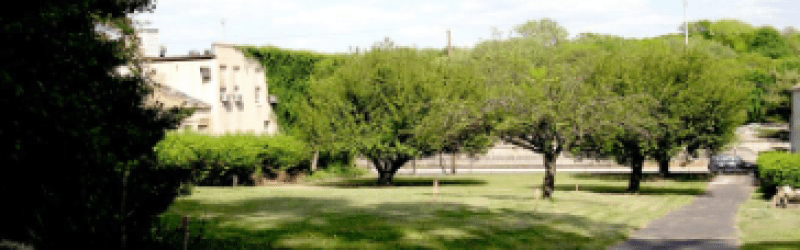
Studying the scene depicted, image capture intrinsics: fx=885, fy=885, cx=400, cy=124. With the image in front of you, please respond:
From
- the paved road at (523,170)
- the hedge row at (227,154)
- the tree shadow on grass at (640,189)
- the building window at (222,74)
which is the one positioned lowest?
the paved road at (523,170)

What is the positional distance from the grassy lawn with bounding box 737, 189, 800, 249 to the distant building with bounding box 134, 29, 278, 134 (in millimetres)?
28780

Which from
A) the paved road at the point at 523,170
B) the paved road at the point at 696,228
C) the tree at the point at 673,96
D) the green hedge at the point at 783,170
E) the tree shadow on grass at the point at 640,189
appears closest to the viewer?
the paved road at the point at 696,228

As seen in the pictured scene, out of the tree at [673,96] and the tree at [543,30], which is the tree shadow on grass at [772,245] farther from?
the tree at [543,30]

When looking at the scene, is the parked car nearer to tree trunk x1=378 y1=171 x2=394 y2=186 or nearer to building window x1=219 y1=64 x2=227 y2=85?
tree trunk x1=378 y1=171 x2=394 y2=186

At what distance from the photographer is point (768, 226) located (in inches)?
993

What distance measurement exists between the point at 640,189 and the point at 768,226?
813 inches

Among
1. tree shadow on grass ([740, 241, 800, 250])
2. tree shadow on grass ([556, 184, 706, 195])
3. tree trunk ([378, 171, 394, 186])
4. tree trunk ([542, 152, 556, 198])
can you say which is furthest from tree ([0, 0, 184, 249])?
tree trunk ([378, 171, 394, 186])

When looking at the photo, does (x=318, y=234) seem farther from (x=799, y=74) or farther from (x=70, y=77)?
(x=799, y=74)

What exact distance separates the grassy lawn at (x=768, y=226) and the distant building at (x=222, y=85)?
2878 centimetres

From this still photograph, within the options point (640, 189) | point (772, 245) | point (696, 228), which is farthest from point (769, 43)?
point (772, 245)

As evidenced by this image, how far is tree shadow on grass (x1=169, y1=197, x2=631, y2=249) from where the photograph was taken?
17.8 metres

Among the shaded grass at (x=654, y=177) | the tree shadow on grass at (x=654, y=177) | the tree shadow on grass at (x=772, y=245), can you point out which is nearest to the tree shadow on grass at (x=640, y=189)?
the tree shadow on grass at (x=654, y=177)

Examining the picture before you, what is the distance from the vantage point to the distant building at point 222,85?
5431 centimetres

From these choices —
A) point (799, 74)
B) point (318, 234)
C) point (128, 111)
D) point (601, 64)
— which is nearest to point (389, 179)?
point (601, 64)
